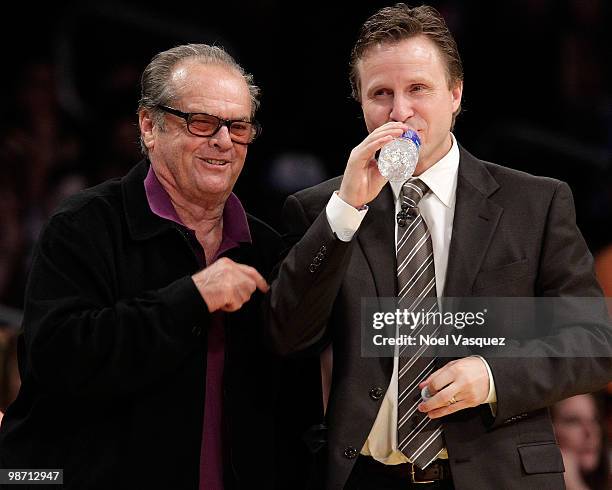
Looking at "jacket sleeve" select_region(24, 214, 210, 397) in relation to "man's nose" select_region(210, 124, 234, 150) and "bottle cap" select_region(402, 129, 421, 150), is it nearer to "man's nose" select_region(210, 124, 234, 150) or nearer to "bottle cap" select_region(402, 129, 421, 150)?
"man's nose" select_region(210, 124, 234, 150)

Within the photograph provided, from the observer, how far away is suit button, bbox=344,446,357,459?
238 centimetres

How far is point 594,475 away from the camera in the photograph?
11.1 ft

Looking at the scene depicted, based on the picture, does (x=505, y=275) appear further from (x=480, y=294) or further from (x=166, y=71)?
(x=166, y=71)

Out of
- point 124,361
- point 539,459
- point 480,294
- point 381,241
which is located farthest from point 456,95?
point 124,361

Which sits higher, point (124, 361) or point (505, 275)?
point (505, 275)

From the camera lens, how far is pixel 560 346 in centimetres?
233

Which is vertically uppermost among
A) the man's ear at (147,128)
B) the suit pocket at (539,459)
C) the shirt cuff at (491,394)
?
the man's ear at (147,128)

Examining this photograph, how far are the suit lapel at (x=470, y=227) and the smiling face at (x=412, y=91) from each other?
119mm

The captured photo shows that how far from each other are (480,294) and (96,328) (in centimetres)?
94

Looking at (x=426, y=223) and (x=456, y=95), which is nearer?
(x=426, y=223)

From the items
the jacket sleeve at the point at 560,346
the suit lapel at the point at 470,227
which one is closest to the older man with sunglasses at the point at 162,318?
the suit lapel at the point at 470,227

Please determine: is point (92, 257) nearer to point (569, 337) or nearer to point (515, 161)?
point (569, 337)

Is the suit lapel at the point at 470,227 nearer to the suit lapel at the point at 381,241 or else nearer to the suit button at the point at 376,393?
the suit lapel at the point at 381,241

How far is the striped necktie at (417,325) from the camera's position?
235 cm
